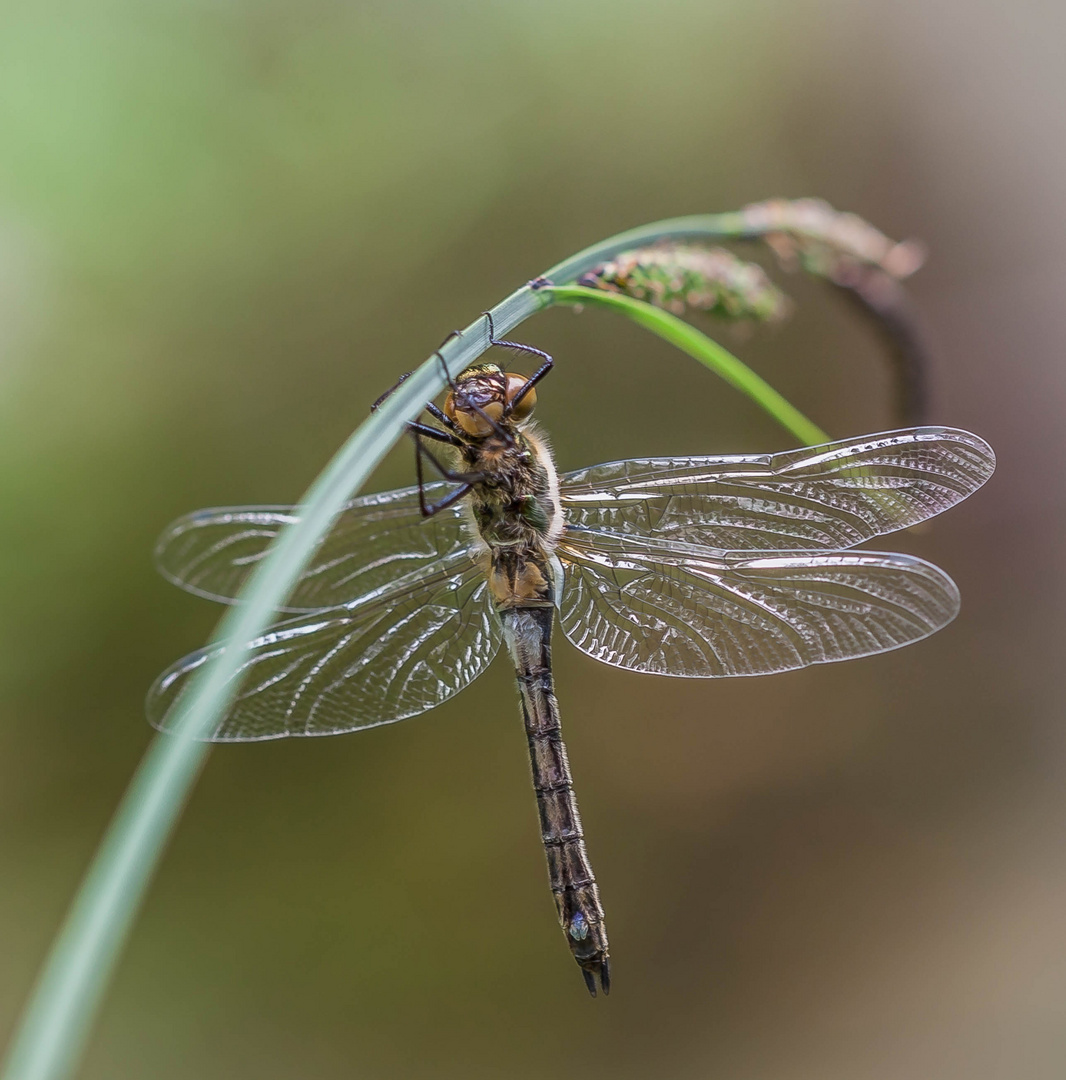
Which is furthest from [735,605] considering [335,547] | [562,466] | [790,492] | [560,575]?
[562,466]

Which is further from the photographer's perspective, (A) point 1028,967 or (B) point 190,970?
(A) point 1028,967

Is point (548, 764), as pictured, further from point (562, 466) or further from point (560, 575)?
point (562, 466)

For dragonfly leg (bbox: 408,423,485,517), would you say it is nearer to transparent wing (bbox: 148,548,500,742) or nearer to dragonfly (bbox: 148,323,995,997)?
dragonfly (bbox: 148,323,995,997)

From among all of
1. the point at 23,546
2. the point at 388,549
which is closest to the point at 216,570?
the point at 388,549

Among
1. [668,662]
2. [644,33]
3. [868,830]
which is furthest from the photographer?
[868,830]

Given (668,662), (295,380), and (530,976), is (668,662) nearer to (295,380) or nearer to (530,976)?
(295,380)

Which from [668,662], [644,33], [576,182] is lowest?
[668,662]

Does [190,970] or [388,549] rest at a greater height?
[388,549]
